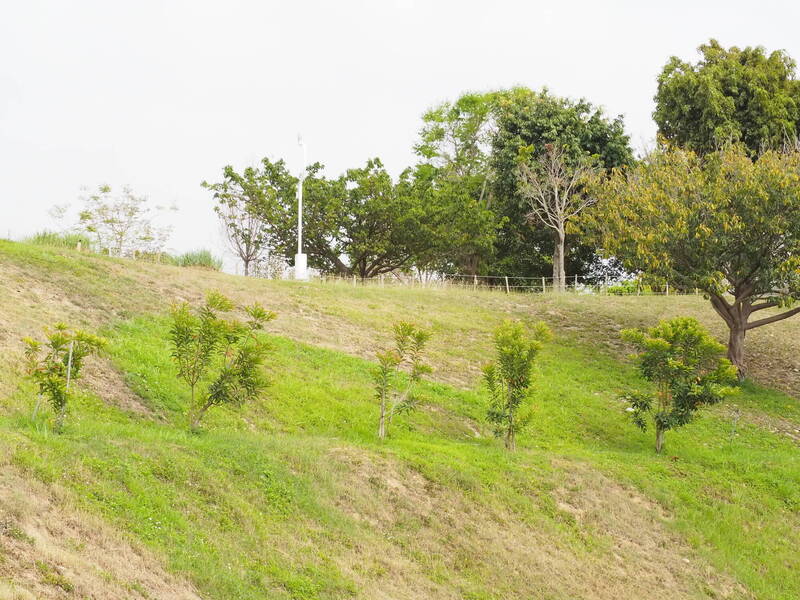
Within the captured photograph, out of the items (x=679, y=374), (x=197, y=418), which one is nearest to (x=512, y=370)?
(x=679, y=374)

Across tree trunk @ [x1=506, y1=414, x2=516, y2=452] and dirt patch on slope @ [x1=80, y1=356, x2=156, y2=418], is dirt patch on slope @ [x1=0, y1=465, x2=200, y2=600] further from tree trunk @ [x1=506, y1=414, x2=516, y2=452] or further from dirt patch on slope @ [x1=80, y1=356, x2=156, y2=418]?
tree trunk @ [x1=506, y1=414, x2=516, y2=452]

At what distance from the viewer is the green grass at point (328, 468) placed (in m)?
10.1

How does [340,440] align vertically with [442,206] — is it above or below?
below

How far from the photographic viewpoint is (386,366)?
16.7 m

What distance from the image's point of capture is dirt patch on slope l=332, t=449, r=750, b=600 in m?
11.5

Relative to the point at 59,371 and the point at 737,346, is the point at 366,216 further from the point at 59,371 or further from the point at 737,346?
the point at 59,371

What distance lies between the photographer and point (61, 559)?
8.22 metres

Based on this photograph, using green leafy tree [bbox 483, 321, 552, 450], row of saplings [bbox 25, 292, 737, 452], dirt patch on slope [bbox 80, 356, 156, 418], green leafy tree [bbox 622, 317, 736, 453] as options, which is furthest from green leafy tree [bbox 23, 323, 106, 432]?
green leafy tree [bbox 622, 317, 736, 453]

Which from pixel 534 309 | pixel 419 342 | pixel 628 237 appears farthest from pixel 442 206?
pixel 419 342

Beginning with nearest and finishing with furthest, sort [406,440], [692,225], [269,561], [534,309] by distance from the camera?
[269,561] → [406,440] → [692,225] → [534,309]

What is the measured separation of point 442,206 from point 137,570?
32.6 metres

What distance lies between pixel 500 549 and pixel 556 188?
92.2ft

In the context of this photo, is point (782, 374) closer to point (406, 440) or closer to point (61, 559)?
point (406, 440)

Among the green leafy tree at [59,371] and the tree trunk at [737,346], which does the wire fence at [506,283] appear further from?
the green leafy tree at [59,371]
